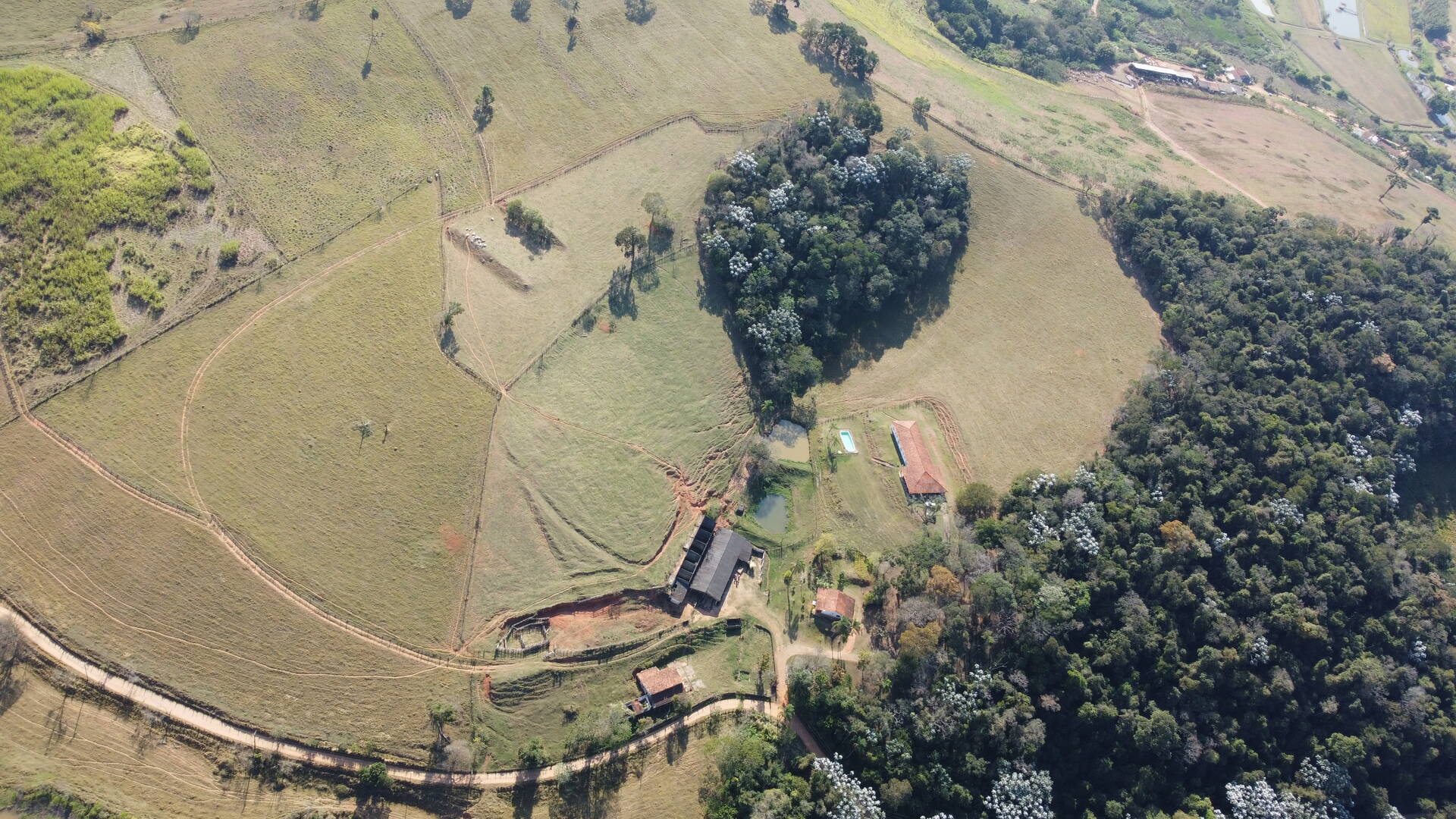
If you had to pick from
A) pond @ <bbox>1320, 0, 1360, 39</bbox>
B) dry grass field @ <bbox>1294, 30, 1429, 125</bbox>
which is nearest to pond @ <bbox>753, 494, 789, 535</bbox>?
dry grass field @ <bbox>1294, 30, 1429, 125</bbox>

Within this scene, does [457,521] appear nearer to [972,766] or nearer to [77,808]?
[77,808]

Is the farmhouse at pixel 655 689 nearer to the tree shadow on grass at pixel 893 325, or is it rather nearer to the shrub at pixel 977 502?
the shrub at pixel 977 502

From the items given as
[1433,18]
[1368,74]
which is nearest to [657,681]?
[1368,74]

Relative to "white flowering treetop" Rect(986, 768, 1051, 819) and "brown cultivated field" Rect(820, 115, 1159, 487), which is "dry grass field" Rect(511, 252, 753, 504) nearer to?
"brown cultivated field" Rect(820, 115, 1159, 487)

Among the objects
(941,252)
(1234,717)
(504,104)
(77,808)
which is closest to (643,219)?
(504,104)

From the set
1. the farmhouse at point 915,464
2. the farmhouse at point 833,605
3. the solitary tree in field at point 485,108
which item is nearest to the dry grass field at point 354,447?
the solitary tree in field at point 485,108
